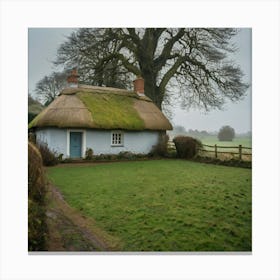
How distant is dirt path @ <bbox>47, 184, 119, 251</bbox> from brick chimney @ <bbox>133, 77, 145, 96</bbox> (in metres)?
2.51

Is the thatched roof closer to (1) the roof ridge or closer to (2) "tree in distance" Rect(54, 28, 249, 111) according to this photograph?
(1) the roof ridge

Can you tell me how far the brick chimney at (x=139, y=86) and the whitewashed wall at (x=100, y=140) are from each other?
2.38 feet

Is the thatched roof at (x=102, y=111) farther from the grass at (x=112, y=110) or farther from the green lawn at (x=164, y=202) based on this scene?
the green lawn at (x=164, y=202)

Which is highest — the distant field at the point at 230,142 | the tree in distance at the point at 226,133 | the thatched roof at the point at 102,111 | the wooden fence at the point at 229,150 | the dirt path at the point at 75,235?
the thatched roof at the point at 102,111

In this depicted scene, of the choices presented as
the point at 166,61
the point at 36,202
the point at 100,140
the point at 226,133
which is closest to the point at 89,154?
the point at 100,140

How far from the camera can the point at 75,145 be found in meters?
4.70

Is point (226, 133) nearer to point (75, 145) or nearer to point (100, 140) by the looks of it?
point (100, 140)

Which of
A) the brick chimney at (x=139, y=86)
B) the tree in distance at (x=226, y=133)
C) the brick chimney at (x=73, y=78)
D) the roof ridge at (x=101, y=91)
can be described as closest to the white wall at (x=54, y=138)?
the roof ridge at (x=101, y=91)

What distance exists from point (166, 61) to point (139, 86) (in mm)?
729

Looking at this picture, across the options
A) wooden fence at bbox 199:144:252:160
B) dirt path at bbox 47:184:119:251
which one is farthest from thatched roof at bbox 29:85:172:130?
dirt path at bbox 47:184:119:251

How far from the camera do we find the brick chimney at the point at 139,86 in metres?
5.08

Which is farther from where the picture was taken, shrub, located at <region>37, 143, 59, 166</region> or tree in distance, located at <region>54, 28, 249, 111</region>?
tree in distance, located at <region>54, 28, 249, 111</region>

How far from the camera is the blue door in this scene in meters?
4.52
